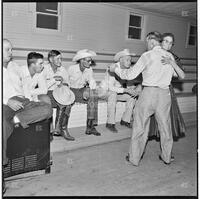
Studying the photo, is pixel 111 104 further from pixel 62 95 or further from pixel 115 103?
pixel 62 95

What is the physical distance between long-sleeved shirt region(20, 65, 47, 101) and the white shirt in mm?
380

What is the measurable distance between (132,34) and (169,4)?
5.69 ft

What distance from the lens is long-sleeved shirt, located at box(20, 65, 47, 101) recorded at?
3.25m

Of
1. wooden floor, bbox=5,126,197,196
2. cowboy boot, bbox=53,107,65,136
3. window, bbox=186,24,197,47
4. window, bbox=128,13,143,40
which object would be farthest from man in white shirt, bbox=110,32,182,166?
window, bbox=186,24,197,47

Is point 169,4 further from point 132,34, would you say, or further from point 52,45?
point 52,45

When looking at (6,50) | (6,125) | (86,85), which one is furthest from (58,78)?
(6,125)

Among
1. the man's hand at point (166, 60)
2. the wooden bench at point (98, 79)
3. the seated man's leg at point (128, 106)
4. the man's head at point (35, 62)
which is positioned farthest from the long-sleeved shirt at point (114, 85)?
the man's head at point (35, 62)

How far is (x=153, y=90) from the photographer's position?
322cm

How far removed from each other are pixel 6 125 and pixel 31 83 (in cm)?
92

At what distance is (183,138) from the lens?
4.67m

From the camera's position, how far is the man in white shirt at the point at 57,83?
12.6ft

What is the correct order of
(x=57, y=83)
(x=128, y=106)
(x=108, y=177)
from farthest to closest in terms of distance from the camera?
(x=128, y=106) → (x=57, y=83) → (x=108, y=177)

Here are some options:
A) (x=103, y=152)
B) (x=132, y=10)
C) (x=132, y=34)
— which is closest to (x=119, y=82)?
(x=103, y=152)

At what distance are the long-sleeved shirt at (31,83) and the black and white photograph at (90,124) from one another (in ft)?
0.04
